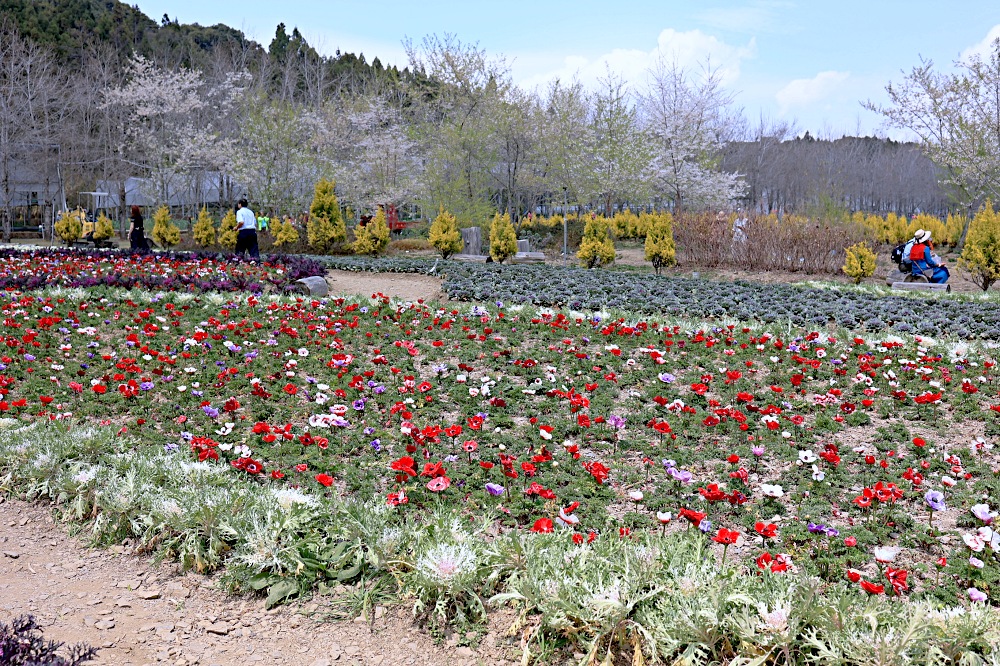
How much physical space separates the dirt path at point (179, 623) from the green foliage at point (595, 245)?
12867 millimetres

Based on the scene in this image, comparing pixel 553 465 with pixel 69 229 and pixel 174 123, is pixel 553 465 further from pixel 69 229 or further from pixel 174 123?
pixel 174 123

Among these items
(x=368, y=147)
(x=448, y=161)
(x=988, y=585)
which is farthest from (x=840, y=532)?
(x=368, y=147)

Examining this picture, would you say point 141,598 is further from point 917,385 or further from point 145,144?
point 145,144

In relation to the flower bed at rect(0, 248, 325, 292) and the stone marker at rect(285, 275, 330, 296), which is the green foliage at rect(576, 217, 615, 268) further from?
the stone marker at rect(285, 275, 330, 296)

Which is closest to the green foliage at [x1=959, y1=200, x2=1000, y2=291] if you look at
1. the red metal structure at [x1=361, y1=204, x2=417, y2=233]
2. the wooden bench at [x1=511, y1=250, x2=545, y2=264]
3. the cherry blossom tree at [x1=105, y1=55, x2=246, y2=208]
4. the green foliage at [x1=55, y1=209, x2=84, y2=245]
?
the wooden bench at [x1=511, y1=250, x2=545, y2=264]

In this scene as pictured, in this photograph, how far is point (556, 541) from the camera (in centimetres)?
275

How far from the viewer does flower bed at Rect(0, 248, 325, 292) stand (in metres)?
9.60

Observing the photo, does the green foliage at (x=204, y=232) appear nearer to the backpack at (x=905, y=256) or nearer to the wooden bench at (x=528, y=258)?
the wooden bench at (x=528, y=258)

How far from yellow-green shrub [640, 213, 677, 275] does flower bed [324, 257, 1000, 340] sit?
252cm

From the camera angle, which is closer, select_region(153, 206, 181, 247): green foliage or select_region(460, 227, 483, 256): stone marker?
select_region(460, 227, 483, 256): stone marker

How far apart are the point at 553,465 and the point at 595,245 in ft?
38.7

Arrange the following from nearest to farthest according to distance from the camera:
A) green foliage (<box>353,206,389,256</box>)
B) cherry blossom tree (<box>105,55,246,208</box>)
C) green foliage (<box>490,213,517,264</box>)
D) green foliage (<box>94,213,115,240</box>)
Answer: green foliage (<box>490,213,517,264</box>), green foliage (<box>353,206,389,256</box>), green foliage (<box>94,213,115,240</box>), cherry blossom tree (<box>105,55,246,208</box>)

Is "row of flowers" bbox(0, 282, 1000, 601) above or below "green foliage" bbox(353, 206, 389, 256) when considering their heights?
below

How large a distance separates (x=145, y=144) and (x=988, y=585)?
3509cm
